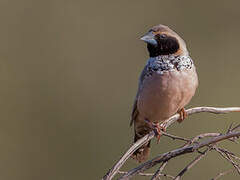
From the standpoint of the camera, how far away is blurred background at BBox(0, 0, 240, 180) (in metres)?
10.8

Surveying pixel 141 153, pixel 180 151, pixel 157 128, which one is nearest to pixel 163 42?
pixel 157 128

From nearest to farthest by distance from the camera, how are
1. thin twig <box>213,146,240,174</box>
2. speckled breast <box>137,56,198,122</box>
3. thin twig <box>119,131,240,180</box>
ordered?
thin twig <box>119,131,240,180</box> → thin twig <box>213,146,240,174</box> → speckled breast <box>137,56,198,122</box>

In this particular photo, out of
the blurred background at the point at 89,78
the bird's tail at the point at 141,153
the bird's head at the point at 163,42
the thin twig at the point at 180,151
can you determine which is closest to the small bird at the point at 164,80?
the bird's head at the point at 163,42

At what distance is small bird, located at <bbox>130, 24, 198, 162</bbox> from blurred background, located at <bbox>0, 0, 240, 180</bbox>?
2.96 meters

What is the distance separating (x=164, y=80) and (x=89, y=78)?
617 cm

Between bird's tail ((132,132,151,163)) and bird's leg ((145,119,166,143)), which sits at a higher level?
bird's leg ((145,119,166,143))

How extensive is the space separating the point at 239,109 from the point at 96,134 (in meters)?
6.18

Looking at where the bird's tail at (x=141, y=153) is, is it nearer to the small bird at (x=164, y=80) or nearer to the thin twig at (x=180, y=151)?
the small bird at (x=164, y=80)

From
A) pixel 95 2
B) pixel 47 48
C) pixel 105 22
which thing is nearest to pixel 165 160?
pixel 47 48

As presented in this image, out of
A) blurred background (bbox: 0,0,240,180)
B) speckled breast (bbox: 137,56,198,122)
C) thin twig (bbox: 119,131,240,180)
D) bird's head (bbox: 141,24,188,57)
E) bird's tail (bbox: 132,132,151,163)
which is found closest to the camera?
thin twig (bbox: 119,131,240,180)

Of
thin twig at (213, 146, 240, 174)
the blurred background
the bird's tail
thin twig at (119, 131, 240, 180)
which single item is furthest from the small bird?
the blurred background

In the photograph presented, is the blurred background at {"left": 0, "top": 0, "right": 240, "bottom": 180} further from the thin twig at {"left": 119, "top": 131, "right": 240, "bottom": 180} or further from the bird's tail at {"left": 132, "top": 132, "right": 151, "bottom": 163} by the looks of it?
the thin twig at {"left": 119, "top": 131, "right": 240, "bottom": 180}

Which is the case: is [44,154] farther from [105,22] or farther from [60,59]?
[105,22]

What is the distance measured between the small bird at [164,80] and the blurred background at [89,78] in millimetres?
2957
